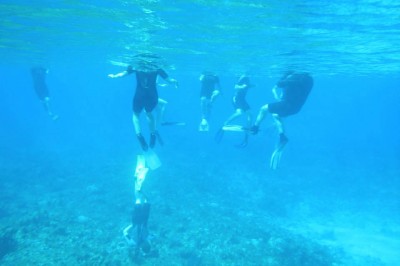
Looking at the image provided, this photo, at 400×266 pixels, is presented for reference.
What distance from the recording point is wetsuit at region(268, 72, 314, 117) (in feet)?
44.7

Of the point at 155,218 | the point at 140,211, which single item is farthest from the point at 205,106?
the point at 140,211

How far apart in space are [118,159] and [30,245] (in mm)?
19484

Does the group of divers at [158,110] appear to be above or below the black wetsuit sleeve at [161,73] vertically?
below

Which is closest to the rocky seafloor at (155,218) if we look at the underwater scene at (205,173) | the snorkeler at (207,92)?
the underwater scene at (205,173)

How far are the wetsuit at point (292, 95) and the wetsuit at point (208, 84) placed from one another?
5917 mm

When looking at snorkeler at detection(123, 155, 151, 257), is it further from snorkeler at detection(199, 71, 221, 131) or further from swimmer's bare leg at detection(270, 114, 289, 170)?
snorkeler at detection(199, 71, 221, 131)

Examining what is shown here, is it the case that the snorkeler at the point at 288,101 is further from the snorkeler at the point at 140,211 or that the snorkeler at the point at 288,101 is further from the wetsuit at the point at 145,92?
the snorkeler at the point at 140,211

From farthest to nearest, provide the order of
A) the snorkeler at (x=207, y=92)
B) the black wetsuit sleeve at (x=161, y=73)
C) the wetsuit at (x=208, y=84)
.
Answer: the snorkeler at (x=207, y=92), the wetsuit at (x=208, y=84), the black wetsuit sleeve at (x=161, y=73)

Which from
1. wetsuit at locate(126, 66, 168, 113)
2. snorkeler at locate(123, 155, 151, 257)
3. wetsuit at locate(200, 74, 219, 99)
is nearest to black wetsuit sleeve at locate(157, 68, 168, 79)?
wetsuit at locate(126, 66, 168, 113)

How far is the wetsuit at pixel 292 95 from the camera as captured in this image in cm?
1363

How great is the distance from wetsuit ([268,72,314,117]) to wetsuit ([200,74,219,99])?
5917mm

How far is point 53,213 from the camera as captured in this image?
16406 mm

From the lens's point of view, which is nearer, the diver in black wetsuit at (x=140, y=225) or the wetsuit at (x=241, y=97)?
the diver in black wetsuit at (x=140, y=225)

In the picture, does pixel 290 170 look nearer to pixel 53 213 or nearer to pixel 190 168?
pixel 190 168
